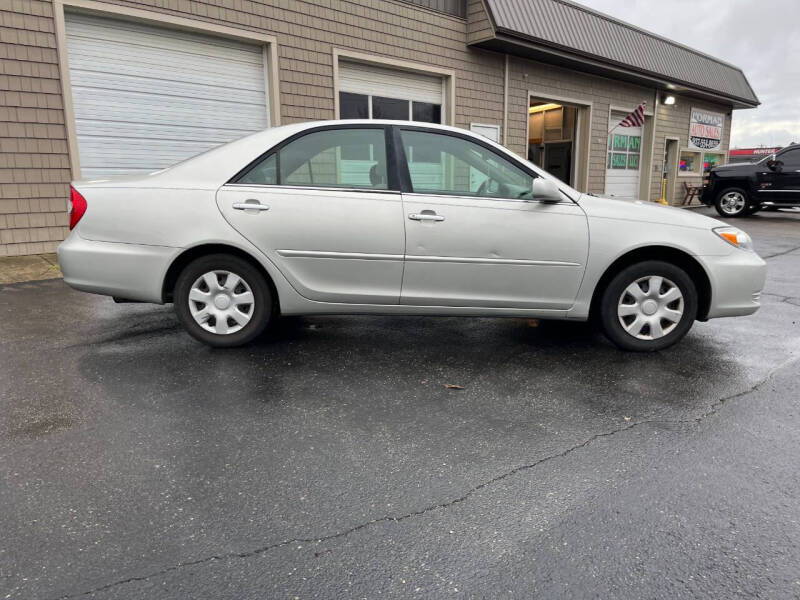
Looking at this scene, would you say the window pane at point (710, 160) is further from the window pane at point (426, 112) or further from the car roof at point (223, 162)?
the car roof at point (223, 162)

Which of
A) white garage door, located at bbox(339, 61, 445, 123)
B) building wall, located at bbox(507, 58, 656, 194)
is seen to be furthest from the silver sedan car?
building wall, located at bbox(507, 58, 656, 194)

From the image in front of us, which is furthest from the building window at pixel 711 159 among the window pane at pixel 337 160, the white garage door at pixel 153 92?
the window pane at pixel 337 160

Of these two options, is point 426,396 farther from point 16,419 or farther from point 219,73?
point 219,73

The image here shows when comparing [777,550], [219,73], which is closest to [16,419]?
[777,550]

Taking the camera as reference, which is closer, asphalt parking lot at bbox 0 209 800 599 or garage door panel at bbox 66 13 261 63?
asphalt parking lot at bbox 0 209 800 599

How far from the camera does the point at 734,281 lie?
13.3 ft

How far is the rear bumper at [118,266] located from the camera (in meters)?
3.94

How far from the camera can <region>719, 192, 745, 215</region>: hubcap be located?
50.9 feet

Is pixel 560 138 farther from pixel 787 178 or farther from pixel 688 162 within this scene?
pixel 688 162

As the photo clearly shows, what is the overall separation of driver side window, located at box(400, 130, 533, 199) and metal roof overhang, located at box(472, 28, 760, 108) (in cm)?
857

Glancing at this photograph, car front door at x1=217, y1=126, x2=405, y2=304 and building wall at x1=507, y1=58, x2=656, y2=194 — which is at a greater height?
building wall at x1=507, y1=58, x2=656, y2=194

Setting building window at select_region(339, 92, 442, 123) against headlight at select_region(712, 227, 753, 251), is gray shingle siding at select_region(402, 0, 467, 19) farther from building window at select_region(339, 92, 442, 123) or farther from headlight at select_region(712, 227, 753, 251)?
headlight at select_region(712, 227, 753, 251)

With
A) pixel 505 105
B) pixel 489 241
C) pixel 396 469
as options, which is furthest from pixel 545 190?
pixel 505 105

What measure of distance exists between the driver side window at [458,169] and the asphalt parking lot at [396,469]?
3.89ft
